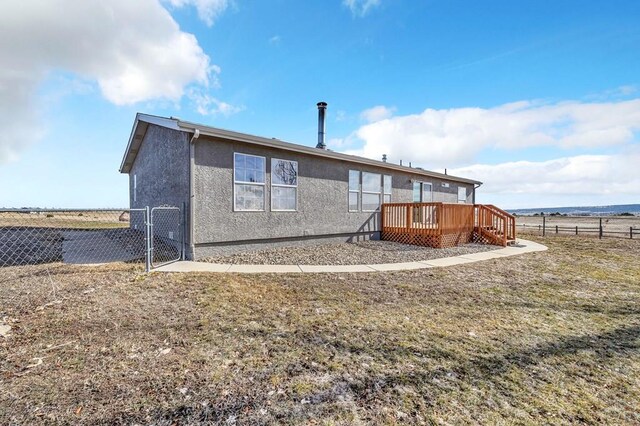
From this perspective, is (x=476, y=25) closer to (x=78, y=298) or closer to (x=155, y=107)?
(x=155, y=107)

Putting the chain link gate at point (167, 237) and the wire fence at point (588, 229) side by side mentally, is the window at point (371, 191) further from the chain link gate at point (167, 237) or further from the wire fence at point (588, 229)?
the wire fence at point (588, 229)

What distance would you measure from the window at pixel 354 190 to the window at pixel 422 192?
13.3 feet

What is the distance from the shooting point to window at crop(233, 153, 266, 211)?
8.28 m

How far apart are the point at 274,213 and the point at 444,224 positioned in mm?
6378

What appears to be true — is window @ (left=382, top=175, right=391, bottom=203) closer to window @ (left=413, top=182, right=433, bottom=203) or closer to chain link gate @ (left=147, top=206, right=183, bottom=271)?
window @ (left=413, top=182, right=433, bottom=203)

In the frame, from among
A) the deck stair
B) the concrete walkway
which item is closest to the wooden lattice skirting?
the deck stair

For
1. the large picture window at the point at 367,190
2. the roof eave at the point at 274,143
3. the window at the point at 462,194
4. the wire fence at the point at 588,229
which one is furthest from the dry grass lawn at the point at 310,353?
the wire fence at the point at 588,229

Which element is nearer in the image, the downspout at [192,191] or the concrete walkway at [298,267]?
the concrete walkway at [298,267]

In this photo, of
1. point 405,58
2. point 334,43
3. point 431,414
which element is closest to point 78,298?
point 431,414

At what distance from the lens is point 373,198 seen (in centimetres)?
1226

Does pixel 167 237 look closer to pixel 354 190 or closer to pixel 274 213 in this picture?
pixel 274 213

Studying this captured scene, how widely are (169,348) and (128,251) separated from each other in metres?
7.34

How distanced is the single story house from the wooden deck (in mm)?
776

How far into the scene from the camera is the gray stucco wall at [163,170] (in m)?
7.98
